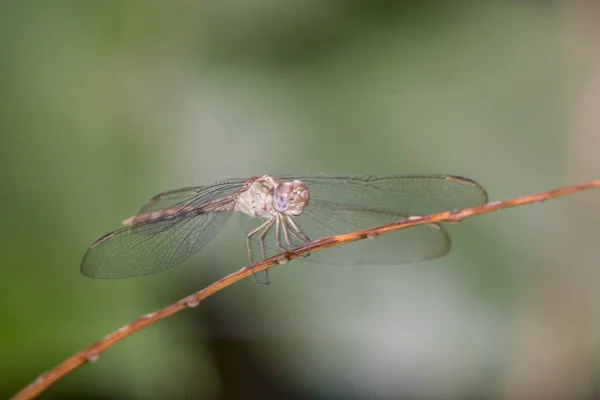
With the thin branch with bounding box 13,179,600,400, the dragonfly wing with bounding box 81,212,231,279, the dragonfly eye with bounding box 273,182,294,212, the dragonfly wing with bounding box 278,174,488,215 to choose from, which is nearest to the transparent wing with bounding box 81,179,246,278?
the dragonfly wing with bounding box 81,212,231,279

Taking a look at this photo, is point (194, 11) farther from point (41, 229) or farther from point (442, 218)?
point (442, 218)

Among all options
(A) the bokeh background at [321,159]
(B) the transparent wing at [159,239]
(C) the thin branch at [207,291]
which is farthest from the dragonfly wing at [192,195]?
(A) the bokeh background at [321,159]

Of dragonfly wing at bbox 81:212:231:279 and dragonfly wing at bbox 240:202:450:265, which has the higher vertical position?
dragonfly wing at bbox 81:212:231:279

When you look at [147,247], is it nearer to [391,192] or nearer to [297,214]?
[297,214]

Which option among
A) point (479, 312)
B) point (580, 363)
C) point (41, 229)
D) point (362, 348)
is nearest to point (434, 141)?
point (479, 312)

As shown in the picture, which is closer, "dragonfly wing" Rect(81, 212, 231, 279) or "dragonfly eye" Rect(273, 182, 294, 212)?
"dragonfly wing" Rect(81, 212, 231, 279)

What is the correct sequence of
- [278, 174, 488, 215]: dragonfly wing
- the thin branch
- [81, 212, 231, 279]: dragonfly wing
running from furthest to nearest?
1. [278, 174, 488, 215]: dragonfly wing
2. [81, 212, 231, 279]: dragonfly wing
3. the thin branch

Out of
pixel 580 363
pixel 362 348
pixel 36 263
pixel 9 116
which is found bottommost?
pixel 580 363

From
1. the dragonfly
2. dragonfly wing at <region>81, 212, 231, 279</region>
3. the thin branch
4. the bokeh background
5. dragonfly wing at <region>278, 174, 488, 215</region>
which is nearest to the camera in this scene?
the thin branch

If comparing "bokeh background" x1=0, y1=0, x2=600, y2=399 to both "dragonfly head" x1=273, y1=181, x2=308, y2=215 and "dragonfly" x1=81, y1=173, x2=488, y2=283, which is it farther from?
"dragonfly head" x1=273, y1=181, x2=308, y2=215
